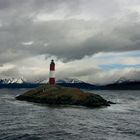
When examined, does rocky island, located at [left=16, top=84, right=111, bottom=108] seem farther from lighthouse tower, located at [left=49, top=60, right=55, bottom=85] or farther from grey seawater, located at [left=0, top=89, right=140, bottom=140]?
grey seawater, located at [left=0, top=89, right=140, bottom=140]

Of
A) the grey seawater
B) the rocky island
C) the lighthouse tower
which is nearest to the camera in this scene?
the grey seawater

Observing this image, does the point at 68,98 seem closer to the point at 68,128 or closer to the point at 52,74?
the point at 52,74

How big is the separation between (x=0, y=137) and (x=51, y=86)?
54758 mm

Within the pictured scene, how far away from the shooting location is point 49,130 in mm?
43062

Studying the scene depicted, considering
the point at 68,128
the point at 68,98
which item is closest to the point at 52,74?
the point at 68,98

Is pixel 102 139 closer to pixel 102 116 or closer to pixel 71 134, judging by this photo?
pixel 71 134

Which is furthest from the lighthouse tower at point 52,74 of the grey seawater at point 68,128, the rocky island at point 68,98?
the grey seawater at point 68,128

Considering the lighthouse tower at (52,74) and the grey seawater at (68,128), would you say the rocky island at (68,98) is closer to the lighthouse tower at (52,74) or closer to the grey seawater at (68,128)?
the lighthouse tower at (52,74)

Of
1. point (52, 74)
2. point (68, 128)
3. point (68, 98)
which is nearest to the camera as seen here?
point (68, 128)

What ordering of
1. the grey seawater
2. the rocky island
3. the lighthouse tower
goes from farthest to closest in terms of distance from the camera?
the lighthouse tower
the rocky island
the grey seawater

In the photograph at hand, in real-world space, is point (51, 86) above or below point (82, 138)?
above

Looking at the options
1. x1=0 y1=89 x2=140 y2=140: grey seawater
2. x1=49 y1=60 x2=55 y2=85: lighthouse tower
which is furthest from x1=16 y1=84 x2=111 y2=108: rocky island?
x1=0 y1=89 x2=140 y2=140: grey seawater

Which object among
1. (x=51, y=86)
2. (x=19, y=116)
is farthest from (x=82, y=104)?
(x=19, y=116)

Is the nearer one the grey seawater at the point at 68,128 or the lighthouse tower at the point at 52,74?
the grey seawater at the point at 68,128
